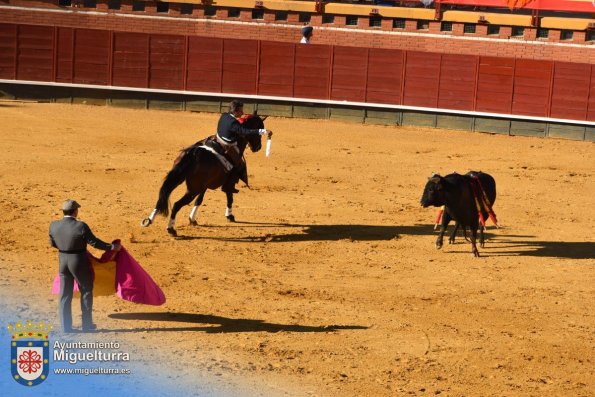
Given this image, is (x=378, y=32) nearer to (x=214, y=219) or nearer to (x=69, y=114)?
(x=69, y=114)

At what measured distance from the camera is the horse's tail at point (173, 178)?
45.8 ft

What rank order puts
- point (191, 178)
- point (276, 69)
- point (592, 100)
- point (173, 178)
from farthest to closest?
1. point (276, 69)
2. point (592, 100)
3. point (191, 178)
4. point (173, 178)

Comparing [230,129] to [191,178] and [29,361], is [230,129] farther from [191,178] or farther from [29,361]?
[29,361]

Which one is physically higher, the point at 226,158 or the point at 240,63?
the point at 240,63

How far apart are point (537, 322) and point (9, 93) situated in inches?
814

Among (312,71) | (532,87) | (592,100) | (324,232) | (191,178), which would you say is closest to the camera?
Result: (191,178)

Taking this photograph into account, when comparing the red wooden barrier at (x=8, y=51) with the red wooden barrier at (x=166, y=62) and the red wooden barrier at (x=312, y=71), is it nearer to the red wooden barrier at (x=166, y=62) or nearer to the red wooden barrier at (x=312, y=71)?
the red wooden barrier at (x=166, y=62)

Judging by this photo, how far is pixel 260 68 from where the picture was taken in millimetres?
29359

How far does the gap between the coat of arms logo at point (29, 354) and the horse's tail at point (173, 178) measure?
14.7 ft

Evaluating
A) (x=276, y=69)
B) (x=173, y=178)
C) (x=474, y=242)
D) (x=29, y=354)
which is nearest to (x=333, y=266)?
(x=474, y=242)

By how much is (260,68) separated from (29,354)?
21.3m

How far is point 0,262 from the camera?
1238cm

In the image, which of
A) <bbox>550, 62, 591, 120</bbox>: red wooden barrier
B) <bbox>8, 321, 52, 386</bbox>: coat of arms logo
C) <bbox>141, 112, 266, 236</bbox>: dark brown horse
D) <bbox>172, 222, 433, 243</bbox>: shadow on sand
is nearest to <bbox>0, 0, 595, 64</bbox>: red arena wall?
<bbox>550, 62, 591, 120</bbox>: red wooden barrier

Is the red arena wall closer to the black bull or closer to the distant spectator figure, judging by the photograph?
the distant spectator figure
